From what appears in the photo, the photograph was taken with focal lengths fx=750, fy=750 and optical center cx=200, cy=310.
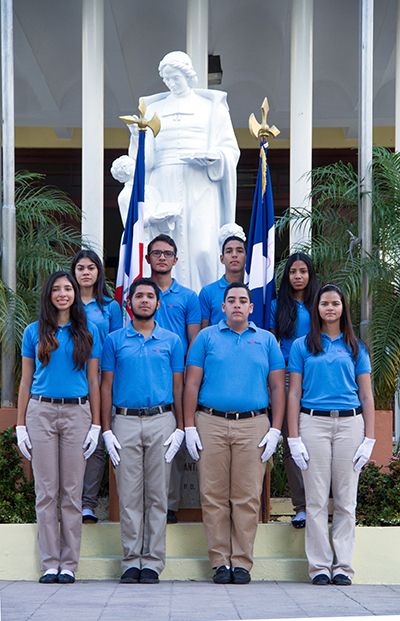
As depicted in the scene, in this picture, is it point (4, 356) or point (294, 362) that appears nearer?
point (294, 362)

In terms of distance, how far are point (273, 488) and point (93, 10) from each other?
6866 millimetres

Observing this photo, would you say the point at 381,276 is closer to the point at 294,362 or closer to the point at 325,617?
the point at 294,362


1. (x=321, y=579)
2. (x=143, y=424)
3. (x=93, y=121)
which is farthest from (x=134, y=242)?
(x=93, y=121)

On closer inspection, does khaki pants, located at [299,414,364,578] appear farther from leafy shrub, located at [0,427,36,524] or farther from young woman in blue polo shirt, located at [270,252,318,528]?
leafy shrub, located at [0,427,36,524]

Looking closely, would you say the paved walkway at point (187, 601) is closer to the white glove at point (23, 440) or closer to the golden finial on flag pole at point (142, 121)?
the white glove at point (23, 440)

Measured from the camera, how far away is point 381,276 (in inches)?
259

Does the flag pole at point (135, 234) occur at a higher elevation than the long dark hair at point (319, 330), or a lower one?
higher

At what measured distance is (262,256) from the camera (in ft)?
19.9

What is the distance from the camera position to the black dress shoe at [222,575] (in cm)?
463

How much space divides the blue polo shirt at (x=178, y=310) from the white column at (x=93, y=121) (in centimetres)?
440

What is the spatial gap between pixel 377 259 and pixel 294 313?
168cm

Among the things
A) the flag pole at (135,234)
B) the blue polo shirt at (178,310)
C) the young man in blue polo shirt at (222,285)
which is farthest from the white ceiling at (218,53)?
the blue polo shirt at (178,310)

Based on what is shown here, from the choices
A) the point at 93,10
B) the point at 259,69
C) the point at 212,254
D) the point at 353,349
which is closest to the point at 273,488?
the point at 353,349

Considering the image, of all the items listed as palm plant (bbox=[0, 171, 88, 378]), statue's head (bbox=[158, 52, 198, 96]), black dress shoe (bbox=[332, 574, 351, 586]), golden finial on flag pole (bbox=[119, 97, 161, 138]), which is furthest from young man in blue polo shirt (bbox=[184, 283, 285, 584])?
statue's head (bbox=[158, 52, 198, 96])
